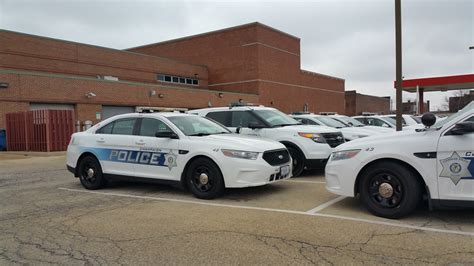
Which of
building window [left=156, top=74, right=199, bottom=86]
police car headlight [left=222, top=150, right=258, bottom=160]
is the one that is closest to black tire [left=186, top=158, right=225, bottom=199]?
police car headlight [left=222, top=150, right=258, bottom=160]

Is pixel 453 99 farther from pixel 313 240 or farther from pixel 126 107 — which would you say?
pixel 313 240

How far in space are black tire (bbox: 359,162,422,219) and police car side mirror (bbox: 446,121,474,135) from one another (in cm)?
75

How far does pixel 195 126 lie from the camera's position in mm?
8023

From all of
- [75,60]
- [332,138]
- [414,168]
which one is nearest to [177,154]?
[414,168]

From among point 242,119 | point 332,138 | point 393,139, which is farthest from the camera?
point 242,119

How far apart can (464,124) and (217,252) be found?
349 cm

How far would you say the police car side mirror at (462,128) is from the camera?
503 cm

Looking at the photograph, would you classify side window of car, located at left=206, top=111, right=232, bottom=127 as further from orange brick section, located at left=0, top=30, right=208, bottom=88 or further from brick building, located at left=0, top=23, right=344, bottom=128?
orange brick section, located at left=0, top=30, right=208, bottom=88

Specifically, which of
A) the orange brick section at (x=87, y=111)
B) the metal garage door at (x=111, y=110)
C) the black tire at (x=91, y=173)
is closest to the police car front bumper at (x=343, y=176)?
the black tire at (x=91, y=173)

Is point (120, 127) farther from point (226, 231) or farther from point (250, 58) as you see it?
point (250, 58)

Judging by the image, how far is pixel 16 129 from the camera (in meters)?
21.5

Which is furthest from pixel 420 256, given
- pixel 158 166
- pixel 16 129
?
pixel 16 129

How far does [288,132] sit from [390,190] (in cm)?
404

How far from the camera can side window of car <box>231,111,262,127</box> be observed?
399 inches
